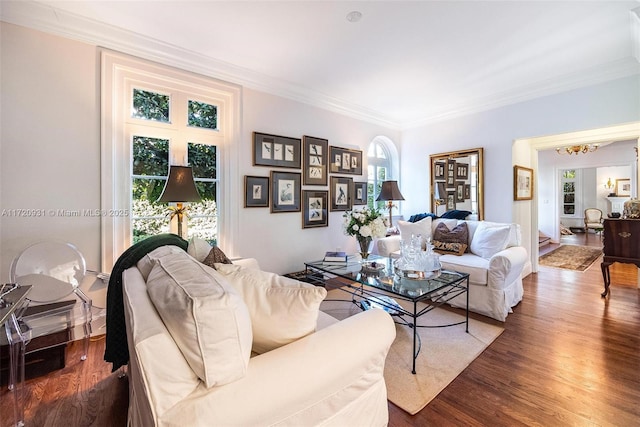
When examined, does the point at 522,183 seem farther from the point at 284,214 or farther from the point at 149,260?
the point at 149,260

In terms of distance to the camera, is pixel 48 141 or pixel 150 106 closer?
pixel 48 141

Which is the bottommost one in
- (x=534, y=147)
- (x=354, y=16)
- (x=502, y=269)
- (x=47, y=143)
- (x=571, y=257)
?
(x=571, y=257)

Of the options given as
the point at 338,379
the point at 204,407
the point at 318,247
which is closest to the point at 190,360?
the point at 204,407

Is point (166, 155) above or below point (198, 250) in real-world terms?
above

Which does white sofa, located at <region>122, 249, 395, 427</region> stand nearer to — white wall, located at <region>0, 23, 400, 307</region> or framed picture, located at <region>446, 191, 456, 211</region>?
white wall, located at <region>0, 23, 400, 307</region>

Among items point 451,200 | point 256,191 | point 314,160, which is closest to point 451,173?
point 451,200

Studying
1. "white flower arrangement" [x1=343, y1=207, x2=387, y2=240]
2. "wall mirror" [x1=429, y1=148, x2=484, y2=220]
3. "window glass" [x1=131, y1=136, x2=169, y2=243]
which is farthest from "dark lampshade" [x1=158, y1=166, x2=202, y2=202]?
"wall mirror" [x1=429, y1=148, x2=484, y2=220]

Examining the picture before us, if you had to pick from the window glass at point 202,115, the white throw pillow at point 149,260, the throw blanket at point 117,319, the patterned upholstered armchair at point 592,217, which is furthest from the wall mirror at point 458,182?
the patterned upholstered armchair at point 592,217

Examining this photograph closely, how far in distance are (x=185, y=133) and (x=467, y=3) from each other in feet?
8.98

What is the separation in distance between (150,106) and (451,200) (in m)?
4.27

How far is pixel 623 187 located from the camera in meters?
7.98

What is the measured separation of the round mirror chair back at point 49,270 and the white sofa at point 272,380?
1257mm

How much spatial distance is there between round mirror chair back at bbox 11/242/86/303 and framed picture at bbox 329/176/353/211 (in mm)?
2918

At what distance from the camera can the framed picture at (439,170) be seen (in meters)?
4.50
